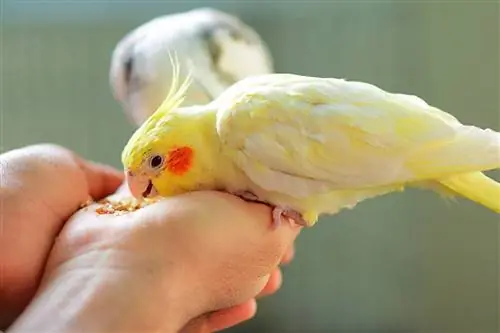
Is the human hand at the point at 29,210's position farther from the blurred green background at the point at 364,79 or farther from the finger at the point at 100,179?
the blurred green background at the point at 364,79

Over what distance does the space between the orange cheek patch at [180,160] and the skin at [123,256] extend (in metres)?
0.08

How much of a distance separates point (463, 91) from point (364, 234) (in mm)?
446

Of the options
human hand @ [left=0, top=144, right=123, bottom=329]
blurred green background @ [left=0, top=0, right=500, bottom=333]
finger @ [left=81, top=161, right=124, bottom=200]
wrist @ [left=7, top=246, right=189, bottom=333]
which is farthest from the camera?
blurred green background @ [left=0, top=0, right=500, bottom=333]

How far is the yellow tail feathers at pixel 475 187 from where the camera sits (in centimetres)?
88

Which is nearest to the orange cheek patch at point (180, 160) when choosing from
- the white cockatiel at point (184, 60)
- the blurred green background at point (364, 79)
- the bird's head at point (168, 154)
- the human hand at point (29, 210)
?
the bird's head at point (168, 154)

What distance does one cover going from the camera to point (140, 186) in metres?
0.94

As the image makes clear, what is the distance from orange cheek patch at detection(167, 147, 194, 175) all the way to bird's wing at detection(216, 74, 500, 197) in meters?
0.07

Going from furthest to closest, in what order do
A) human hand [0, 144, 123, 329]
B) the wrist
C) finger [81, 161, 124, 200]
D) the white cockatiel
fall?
the white cockatiel, finger [81, 161, 124, 200], human hand [0, 144, 123, 329], the wrist

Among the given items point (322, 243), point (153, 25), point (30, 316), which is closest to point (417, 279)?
point (322, 243)

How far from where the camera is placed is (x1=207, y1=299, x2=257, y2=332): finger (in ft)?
3.05

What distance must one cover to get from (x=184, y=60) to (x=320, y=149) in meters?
0.42

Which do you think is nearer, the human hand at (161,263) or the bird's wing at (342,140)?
the human hand at (161,263)

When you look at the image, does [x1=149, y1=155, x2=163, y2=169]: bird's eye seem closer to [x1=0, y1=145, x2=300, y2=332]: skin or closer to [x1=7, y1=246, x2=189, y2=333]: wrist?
[x1=0, y1=145, x2=300, y2=332]: skin

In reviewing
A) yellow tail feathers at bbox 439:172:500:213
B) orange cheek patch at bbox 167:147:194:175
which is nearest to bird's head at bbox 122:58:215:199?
orange cheek patch at bbox 167:147:194:175
